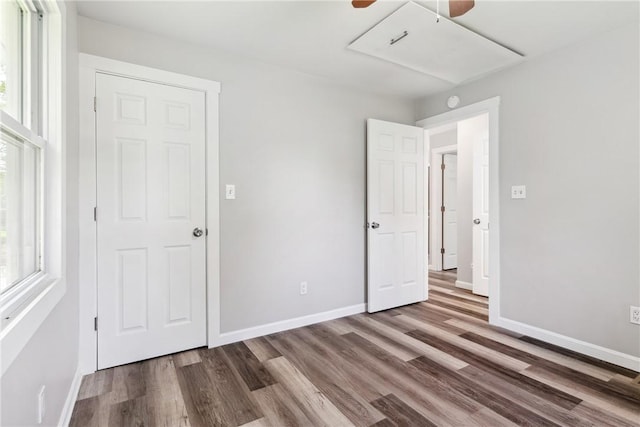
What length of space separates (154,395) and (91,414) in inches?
11.7

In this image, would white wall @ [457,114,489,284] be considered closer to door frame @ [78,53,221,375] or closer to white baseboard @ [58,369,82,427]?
door frame @ [78,53,221,375]

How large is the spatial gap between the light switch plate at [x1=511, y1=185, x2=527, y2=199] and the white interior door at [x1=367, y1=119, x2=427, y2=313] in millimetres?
1028

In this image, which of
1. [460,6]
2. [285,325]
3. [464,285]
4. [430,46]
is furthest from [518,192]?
[285,325]

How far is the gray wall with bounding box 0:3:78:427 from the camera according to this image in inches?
37.8

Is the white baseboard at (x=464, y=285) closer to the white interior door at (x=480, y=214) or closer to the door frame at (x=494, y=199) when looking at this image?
the white interior door at (x=480, y=214)

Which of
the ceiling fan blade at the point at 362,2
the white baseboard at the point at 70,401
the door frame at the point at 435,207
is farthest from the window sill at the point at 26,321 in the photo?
the door frame at the point at 435,207

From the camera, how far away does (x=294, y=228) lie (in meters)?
2.91

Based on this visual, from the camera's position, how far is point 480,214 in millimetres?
4039

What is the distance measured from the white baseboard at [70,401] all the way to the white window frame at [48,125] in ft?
1.92

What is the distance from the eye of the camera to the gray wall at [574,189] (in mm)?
2193

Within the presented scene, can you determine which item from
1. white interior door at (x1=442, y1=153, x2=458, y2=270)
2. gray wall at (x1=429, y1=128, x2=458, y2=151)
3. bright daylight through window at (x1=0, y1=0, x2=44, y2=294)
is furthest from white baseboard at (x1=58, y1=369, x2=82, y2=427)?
gray wall at (x1=429, y1=128, x2=458, y2=151)

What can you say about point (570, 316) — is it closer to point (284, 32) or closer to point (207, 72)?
point (284, 32)

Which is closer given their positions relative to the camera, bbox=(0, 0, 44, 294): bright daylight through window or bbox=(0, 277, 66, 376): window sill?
bbox=(0, 277, 66, 376): window sill

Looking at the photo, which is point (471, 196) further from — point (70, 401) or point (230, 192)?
point (70, 401)
